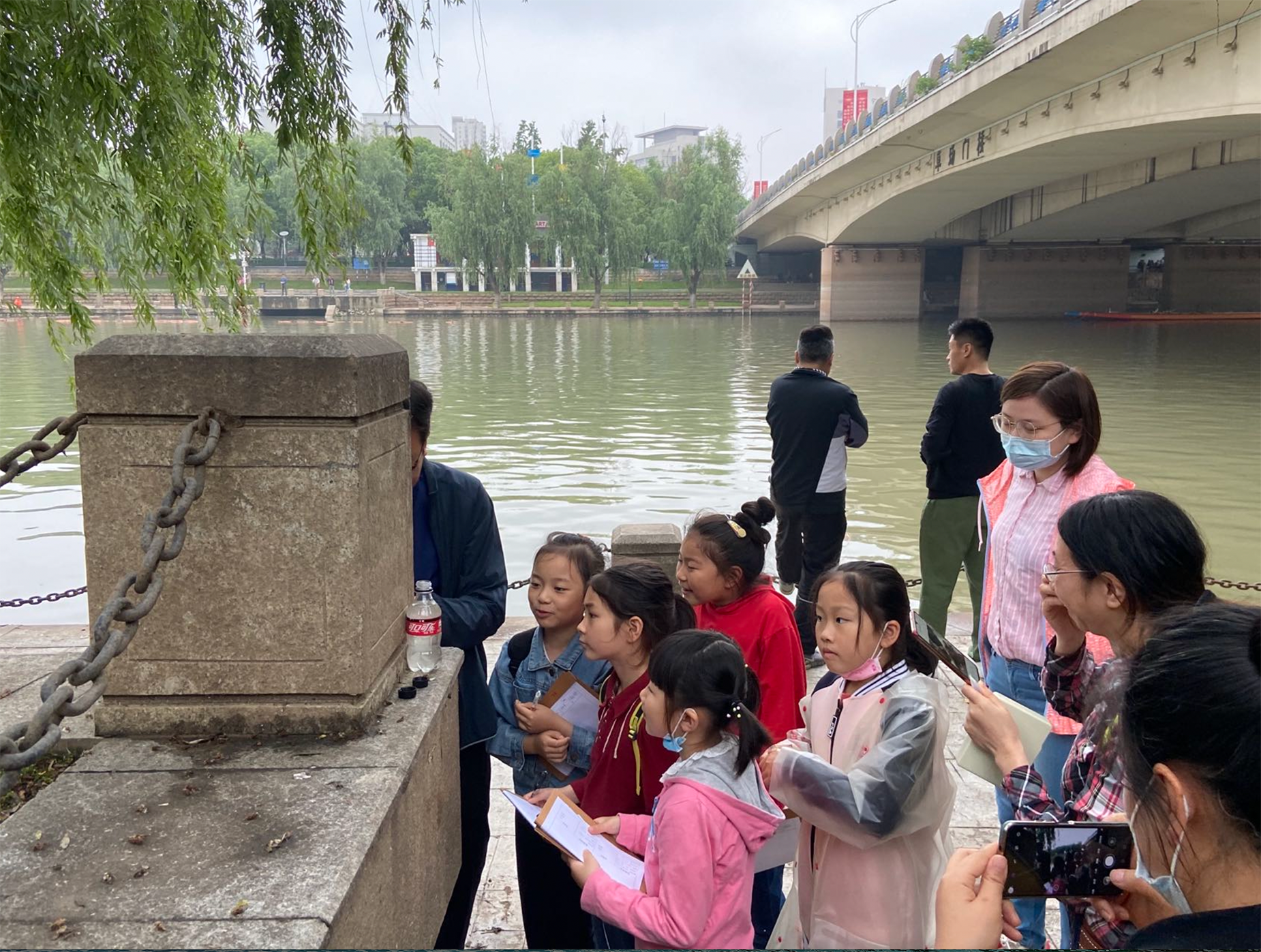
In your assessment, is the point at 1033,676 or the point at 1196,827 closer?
the point at 1196,827

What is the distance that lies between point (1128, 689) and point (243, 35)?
585 cm

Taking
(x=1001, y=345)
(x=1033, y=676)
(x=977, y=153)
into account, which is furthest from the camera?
(x=1001, y=345)

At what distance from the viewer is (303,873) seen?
1.94 meters

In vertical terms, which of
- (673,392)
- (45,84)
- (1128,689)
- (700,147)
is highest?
(700,147)

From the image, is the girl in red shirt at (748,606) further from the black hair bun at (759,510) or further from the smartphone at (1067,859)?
the smartphone at (1067,859)

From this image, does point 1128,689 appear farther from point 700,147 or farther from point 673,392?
point 700,147

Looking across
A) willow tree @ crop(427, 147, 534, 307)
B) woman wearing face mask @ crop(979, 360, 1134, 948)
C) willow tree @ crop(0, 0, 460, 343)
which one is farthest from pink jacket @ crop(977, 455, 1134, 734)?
willow tree @ crop(427, 147, 534, 307)

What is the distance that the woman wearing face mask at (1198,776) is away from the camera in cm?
140

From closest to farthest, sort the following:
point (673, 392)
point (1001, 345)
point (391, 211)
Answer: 1. point (673, 392)
2. point (1001, 345)
3. point (391, 211)

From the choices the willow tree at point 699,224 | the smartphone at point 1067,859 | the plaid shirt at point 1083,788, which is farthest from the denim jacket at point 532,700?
the willow tree at point 699,224

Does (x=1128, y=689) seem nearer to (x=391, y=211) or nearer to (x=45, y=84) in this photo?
(x=45, y=84)

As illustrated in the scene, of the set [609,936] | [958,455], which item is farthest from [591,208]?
[609,936]

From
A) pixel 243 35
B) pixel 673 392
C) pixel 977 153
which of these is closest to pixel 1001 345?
pixel 977 153

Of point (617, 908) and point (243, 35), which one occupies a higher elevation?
point (243, 35)
